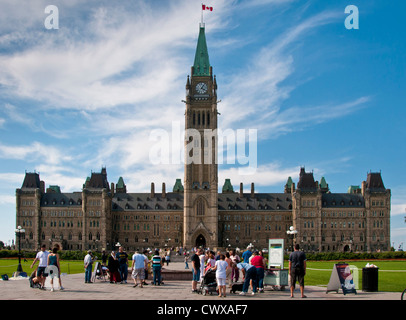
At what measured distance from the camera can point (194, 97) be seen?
Result: 12644 centimetres

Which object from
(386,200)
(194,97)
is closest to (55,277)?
(194,97)

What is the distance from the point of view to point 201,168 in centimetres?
12225

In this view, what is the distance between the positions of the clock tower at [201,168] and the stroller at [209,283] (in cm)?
9381

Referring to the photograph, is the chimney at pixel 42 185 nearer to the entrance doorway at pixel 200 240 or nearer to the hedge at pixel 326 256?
the entrance doorway at pixel 200 240

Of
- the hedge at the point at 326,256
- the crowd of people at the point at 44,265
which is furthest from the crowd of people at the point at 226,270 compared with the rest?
the hedge at the point at 326,256

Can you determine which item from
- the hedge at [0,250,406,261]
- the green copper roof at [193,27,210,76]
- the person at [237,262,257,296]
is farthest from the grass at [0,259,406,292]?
the green copper roof at [193,27,210,76]

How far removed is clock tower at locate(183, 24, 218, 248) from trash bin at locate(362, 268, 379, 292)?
92898 mm

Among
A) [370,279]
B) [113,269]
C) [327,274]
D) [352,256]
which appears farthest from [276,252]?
[352,256]

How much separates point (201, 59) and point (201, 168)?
26.3 metres

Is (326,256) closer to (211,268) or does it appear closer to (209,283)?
(209,283)

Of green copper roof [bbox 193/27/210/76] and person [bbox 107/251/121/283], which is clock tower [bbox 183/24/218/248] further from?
person [bbox 107/251/121/283]

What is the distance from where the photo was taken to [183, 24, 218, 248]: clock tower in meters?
120

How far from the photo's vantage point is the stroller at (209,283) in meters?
24.8
